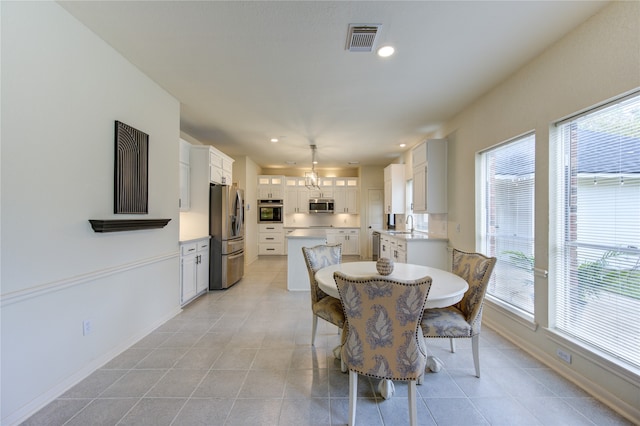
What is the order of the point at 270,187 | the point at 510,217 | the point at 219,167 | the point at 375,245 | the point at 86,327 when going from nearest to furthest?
the point at 86,327 → the point at 510,217 → the point at 219,167 → the point at 375,245 → the point at 270,187

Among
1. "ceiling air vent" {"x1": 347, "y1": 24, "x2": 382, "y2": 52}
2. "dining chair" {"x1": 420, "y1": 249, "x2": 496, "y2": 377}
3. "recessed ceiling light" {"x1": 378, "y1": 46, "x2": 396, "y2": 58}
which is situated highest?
"recessed ceiling light" {"x1": 378, "y1": 46, "x2": 396, "y2": 58}

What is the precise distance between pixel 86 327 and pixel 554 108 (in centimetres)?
433

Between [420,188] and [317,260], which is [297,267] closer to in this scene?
[317,260]

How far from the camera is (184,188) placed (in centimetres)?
406

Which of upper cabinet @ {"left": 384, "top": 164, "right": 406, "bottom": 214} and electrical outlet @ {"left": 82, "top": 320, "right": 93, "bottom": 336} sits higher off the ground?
upper cabinet @ {"left": 384, "top": 164, "right": 406, "bottom": 214}

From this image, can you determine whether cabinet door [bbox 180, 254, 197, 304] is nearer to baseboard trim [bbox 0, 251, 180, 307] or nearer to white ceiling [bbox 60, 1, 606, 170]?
baseboard trim [bbox 0, 251, 180, 307]

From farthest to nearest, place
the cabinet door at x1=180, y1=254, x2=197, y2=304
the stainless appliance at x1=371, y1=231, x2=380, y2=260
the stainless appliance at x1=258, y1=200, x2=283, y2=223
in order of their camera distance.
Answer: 1. the stainless appliance at x1=258, y1=200, x2=283, y2=223
2. the stainless appliance at x1=371, y1=231, x2=380, y2=260
3. the cabinet door at x1=180, y1=254, x2=197, y2=304

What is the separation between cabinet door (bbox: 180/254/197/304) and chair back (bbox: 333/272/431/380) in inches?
115

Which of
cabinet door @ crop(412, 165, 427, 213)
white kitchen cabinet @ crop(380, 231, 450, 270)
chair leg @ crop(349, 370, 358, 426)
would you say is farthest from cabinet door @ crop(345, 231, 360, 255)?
chair leg @ crop(349, 370, 358, 426)

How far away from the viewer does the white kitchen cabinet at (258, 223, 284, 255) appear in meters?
7.84

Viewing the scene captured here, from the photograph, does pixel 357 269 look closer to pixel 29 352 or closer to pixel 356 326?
pixel 356 326

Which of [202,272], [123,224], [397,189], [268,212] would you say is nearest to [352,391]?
[123,224]

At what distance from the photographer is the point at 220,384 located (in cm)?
198

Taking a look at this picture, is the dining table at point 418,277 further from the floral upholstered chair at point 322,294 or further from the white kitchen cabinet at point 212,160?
the white kitchen cabinet at point 212,160
